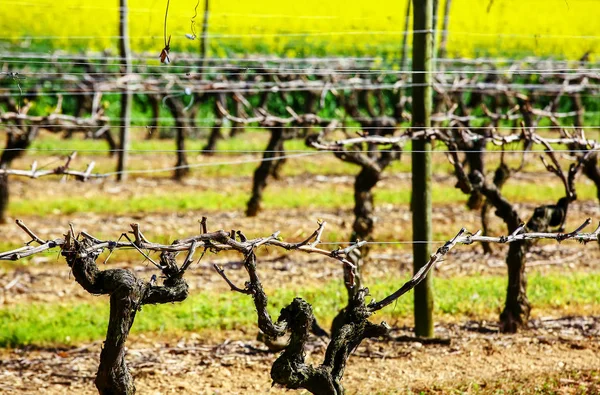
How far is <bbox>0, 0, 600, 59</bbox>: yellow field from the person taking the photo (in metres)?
25.5

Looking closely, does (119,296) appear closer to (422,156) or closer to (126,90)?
(422,156)

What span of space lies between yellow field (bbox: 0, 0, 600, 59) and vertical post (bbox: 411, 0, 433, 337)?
617 inches

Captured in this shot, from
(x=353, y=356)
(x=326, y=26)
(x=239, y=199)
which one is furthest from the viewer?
(x=326, y=26)

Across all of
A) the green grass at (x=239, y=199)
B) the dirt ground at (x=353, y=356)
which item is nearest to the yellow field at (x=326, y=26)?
the green grass at (x=239, y=199)

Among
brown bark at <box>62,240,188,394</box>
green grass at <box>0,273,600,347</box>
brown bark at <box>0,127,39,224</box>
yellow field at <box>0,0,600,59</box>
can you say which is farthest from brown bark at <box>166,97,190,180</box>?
brown bark at <box>62,240,188,394</box>

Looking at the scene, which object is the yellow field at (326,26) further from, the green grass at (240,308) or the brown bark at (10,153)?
the green grass at (240,308)

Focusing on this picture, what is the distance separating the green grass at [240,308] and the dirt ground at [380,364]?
11.3 inches

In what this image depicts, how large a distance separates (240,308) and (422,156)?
8.47 feet

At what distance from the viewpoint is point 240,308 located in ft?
30.8

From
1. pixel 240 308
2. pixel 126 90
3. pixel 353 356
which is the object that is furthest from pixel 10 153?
pixel 353 356

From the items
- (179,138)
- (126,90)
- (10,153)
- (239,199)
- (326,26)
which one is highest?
(326,26)

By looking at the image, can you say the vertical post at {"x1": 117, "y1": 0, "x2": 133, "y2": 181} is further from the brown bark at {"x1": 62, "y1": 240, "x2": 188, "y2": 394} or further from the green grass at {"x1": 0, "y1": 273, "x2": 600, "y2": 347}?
the brown bark at {"x1": 62, "y1": 240, "x2": 188, "y2": 394}

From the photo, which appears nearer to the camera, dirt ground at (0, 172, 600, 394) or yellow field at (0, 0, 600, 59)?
dirt ground at (0, 172, 600, 394)

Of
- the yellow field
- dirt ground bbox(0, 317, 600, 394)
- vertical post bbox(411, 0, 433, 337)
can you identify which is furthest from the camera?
the yellow field
